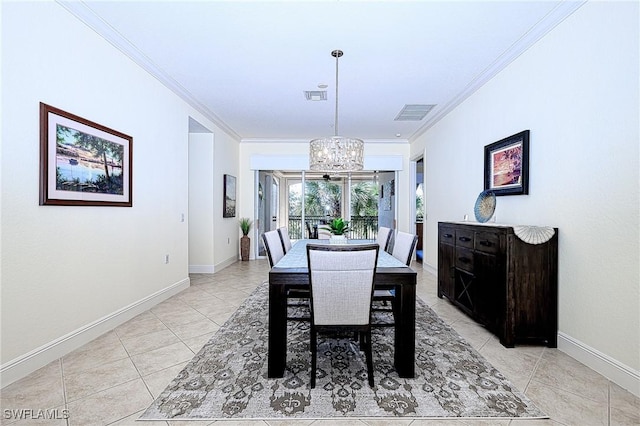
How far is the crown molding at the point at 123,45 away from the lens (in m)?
2.38

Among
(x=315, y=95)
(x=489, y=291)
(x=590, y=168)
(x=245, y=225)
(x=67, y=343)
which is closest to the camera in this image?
(x=590, y=168)

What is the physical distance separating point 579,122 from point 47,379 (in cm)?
409

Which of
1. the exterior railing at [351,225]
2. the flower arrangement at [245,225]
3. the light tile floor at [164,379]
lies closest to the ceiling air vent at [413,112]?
the exterior railing at [351,225]

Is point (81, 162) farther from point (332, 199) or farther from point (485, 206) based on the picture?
point (332, 199)

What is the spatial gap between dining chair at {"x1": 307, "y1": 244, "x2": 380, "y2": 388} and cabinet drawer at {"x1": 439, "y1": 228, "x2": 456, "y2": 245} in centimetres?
205

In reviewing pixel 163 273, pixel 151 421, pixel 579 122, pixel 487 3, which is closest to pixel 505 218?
pixel 579 122

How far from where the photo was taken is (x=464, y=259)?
324 cm

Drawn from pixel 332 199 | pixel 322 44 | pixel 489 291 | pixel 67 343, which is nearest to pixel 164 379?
pixel 67 343

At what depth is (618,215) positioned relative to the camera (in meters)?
2.00

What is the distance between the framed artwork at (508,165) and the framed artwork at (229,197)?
4359 mm

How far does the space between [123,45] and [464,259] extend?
3.94 m

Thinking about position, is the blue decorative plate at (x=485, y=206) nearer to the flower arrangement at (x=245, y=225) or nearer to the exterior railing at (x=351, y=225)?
the exterior railing at (x=351, y=225)

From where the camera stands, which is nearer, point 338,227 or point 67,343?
point 67,343

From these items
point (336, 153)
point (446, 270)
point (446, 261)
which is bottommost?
point (446, 270)
